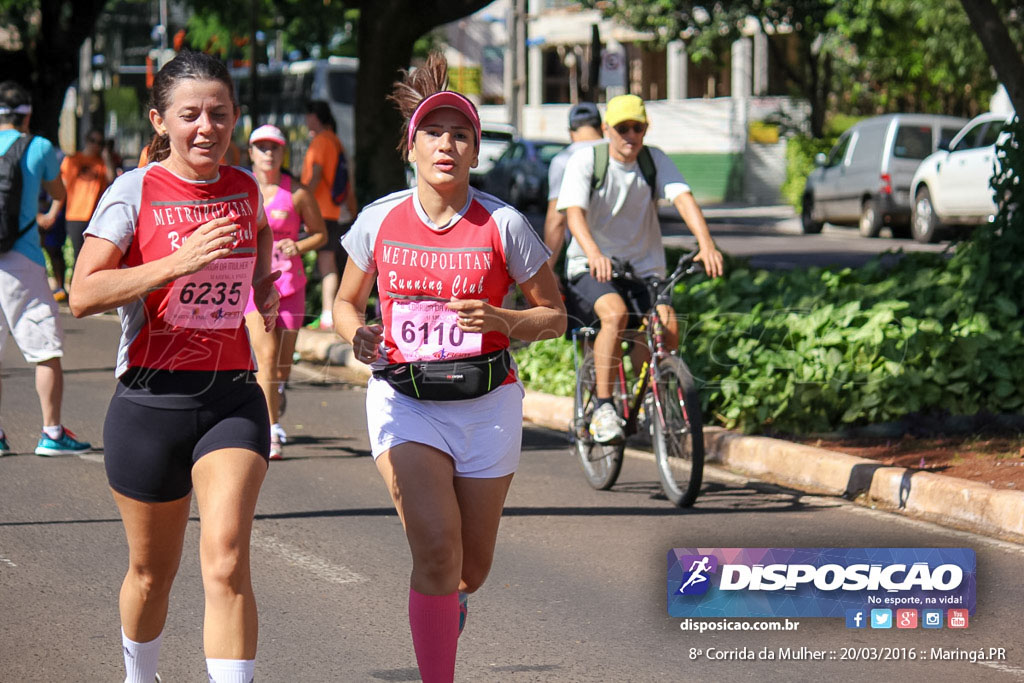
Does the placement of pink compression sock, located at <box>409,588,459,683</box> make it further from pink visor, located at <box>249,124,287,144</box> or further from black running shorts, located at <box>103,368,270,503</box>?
pink visor, located at <box>249,124,287,144</box>

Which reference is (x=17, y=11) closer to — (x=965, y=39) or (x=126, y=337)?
(x=965, y=39)

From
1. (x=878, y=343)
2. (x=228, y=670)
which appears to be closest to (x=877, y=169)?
(x=878, y=343)

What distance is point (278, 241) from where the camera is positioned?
8.12 metres

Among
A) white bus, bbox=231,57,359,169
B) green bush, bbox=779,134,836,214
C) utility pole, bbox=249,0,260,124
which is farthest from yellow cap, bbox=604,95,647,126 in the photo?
white bus, bbox=231,57,359,169

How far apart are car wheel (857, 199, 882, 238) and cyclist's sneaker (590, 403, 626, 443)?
18162 mm

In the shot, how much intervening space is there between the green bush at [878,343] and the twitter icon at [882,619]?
3556 millimetres

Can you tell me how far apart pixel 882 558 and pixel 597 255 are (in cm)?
223

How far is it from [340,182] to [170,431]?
10.0m

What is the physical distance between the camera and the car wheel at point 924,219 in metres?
22.1

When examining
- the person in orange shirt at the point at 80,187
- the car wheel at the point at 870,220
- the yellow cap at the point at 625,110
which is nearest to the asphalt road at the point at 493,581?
the yellow cap at the point at 625,110

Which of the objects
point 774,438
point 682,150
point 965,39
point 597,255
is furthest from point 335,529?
point 682,150

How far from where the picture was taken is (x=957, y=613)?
536cm

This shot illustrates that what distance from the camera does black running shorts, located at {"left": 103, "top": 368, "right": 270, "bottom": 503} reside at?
3904mm

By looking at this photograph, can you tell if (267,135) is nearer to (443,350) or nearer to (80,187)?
(443,350)
